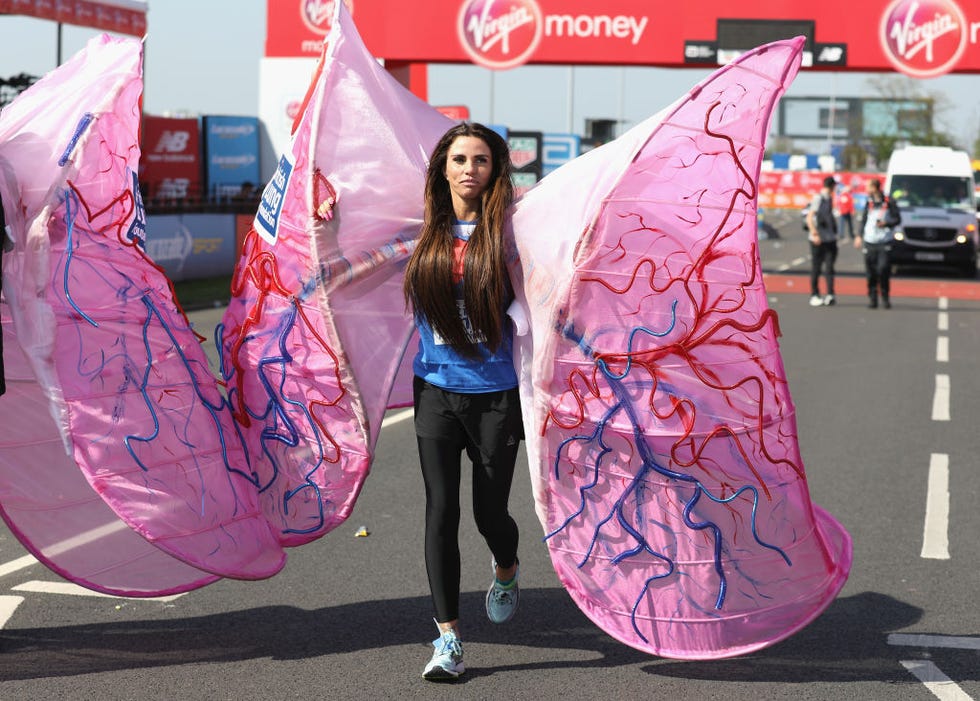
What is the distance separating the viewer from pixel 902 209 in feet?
87.7

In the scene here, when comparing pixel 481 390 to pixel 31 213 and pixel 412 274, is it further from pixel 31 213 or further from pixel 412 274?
pixel 31 213

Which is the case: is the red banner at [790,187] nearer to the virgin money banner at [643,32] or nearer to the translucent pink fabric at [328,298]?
the virgin money banner at [643,32]

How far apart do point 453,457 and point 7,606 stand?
2.05 meters

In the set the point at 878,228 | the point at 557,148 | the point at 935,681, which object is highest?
the point at 557,148

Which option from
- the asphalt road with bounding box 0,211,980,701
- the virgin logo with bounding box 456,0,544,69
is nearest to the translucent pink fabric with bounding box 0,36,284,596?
the asphalt road with bounding box 0,211,980,701

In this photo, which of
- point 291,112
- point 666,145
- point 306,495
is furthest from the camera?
point 291,112

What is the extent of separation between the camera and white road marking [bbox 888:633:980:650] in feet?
17.0

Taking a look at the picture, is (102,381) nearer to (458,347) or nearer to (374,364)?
(374,364)

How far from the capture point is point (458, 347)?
468cm

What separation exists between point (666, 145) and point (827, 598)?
65.6 inches

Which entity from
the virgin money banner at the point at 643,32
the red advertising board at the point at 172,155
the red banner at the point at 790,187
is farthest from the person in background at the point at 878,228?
the red banner at the point at 790,187

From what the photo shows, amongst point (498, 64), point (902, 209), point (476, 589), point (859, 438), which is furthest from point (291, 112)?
point (476, 589)

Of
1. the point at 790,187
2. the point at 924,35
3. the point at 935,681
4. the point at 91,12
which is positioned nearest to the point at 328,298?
the point at 935,681

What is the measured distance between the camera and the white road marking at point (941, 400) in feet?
34.8
